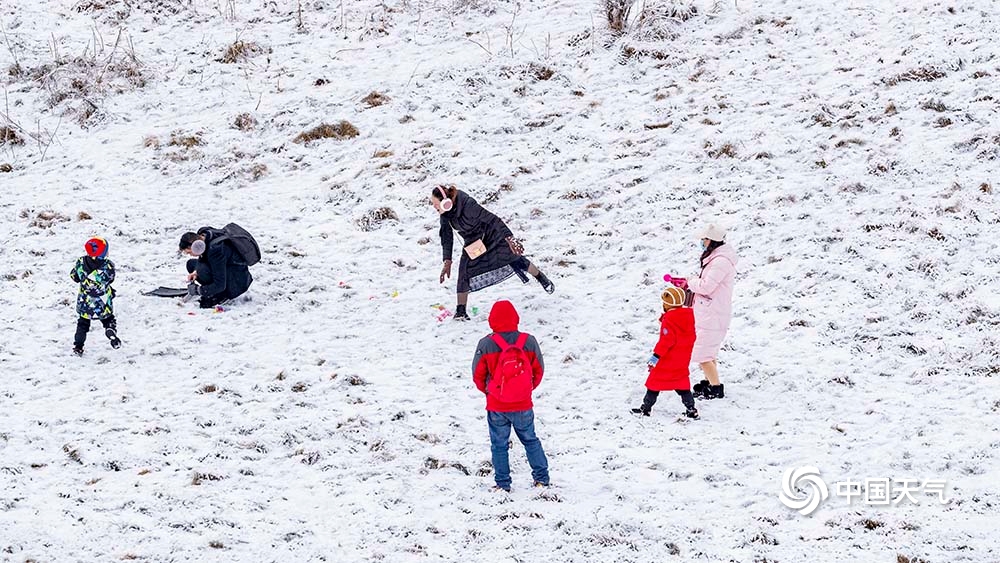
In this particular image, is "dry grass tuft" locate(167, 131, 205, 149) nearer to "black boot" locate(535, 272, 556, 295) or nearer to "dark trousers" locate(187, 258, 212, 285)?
"dark trousers" locate(187, 258, 212, 285)

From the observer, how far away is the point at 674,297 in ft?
27.5

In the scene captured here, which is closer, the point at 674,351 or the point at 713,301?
the point at 674,351

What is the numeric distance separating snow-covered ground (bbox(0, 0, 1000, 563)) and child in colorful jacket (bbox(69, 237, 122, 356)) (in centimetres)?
32

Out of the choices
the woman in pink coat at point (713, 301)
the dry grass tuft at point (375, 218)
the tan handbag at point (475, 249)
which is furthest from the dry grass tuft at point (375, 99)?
the woman in pink coat at point (713, 301)

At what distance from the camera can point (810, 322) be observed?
400 inches

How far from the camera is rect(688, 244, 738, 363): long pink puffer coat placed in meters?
8.81

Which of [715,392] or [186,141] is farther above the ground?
[186,141]

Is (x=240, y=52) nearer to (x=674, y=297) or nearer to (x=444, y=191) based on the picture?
(x=444, y=191)

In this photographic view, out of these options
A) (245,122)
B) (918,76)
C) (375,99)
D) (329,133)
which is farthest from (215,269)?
(918,76)

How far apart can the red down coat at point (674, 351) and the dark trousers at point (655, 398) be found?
58 mm

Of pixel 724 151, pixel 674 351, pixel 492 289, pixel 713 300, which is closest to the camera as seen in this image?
pixel 674 351

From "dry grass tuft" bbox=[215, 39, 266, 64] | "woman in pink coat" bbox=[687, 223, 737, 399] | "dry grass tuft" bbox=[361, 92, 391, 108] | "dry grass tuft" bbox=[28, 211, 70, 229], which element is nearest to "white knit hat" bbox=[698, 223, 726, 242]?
"woman in pink coat" bbox=[687, 223, 737, 399]

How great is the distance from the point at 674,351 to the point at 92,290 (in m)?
6.59

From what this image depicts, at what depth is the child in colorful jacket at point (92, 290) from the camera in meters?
10.0
